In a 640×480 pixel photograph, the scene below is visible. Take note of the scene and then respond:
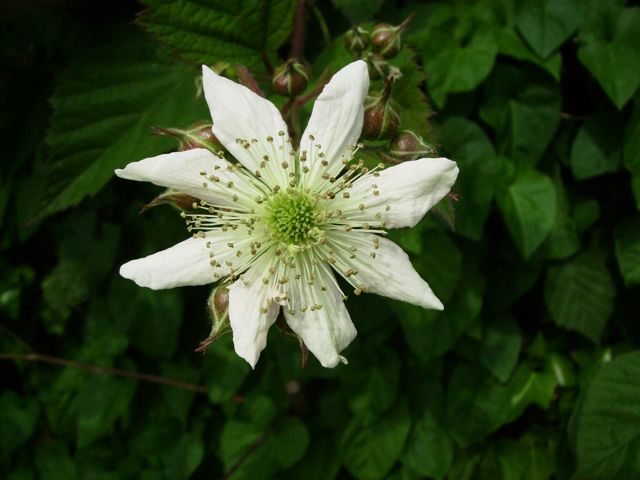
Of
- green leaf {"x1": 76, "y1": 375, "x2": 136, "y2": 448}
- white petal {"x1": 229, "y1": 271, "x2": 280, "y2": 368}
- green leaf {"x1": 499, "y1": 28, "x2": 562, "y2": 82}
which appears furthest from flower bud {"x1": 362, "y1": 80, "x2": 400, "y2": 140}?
green leaf {"x1": 76, "y1": 375, "x2": 136, "y2": 448}

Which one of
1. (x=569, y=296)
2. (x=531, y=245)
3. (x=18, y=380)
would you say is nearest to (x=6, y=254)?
(x=18, y=380)

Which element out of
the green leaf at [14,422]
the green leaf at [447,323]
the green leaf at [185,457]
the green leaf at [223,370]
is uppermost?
the green leaf at [447,323]

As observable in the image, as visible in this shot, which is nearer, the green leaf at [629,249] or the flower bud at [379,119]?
the flower bud at [379,119]

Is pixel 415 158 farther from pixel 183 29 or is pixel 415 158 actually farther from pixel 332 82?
pixel 183 29

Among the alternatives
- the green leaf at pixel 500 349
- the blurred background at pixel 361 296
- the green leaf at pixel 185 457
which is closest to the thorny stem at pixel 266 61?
the blurred background at pixel 361 296

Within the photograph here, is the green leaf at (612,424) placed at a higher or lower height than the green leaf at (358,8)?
lower

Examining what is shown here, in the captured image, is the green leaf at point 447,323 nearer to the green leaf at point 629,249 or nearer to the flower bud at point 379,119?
→ the green leaf at point 629,249

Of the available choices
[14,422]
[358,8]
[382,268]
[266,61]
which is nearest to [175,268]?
[382,268]
